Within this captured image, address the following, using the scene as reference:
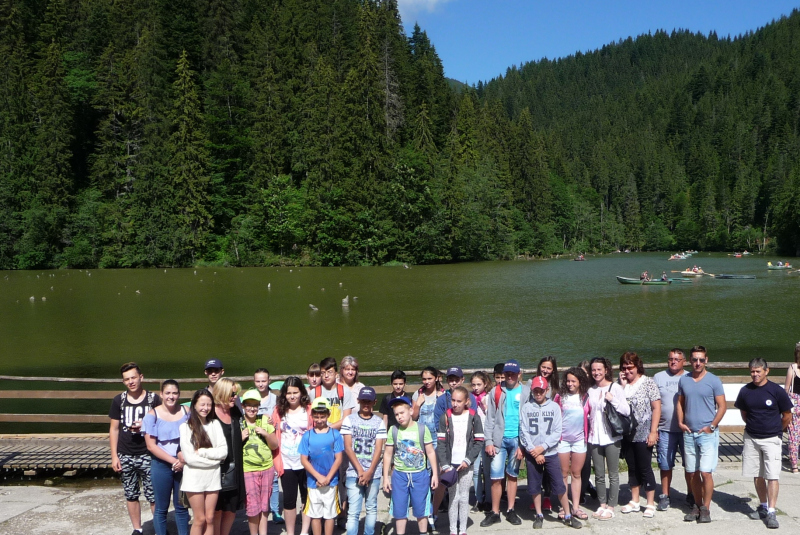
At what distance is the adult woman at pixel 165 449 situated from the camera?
19.2ft

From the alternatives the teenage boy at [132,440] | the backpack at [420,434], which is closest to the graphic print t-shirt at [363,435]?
the backpack at [420,434]

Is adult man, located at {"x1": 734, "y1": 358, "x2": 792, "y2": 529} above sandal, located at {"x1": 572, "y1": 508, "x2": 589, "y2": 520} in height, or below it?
above

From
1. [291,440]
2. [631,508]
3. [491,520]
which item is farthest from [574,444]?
[291,440]

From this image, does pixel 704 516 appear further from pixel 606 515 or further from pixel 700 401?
pixel 700 401

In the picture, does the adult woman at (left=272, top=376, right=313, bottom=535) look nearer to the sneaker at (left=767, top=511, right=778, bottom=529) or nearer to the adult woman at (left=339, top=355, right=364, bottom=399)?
the adult woman at (left=339, top=355, right=364, bottom=399)

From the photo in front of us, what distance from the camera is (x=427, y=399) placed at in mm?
6812

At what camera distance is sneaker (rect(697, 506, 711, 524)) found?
21.3ft

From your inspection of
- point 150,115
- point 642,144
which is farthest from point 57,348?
point 642,144

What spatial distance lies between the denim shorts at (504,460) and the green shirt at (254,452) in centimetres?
244

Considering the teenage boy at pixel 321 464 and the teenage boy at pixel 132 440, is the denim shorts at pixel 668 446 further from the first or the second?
the teenage boy at pixel 132 440

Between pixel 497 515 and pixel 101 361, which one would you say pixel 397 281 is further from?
pixel 497 515

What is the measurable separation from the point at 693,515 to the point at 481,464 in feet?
7.55

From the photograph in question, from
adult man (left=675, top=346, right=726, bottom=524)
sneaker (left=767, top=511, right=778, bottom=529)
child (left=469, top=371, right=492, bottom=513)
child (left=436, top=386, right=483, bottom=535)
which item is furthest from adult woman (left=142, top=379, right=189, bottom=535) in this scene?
sneaker (left=767, top=511, right=778, bottom=529)

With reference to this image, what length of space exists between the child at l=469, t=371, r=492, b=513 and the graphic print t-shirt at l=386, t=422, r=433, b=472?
112cm
